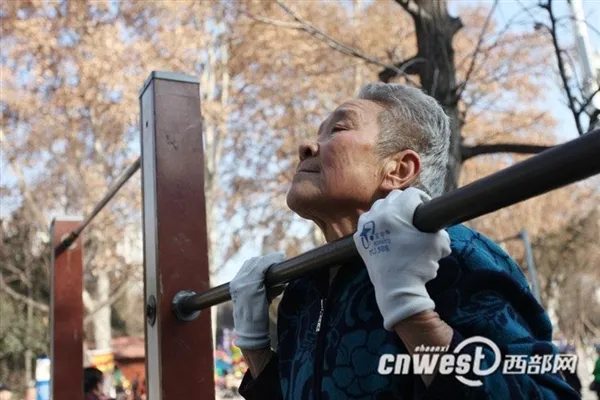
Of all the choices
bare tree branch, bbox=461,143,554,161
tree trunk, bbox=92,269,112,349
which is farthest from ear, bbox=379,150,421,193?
tree trunk, bbox=92,269,112,349

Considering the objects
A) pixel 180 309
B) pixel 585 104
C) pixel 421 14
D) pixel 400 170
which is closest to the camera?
pixel 400 170

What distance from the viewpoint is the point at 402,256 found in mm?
825

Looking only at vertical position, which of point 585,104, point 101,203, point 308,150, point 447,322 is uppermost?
point 585,104

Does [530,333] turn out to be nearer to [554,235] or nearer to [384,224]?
[384,224]

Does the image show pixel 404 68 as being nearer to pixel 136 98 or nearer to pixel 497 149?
pixel 497 149

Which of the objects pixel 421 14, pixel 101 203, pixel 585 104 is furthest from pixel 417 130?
pixel 421 14

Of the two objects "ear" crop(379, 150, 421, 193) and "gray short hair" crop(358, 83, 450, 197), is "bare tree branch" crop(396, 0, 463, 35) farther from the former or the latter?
"ear" crop(379, 150, 421, 193)

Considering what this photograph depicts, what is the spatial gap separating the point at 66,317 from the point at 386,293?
2441 millimetres

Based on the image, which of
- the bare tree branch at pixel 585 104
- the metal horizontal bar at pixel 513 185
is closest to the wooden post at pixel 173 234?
the metal horizontal bar at pixel 513 185

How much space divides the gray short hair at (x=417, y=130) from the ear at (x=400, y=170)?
0.01 meters

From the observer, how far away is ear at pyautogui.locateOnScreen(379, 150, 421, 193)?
1.18 m

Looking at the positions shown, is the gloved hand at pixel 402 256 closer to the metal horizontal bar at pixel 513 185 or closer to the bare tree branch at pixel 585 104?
the metal horizontal bar at pixel 513 185

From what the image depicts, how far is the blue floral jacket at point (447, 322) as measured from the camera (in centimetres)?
86

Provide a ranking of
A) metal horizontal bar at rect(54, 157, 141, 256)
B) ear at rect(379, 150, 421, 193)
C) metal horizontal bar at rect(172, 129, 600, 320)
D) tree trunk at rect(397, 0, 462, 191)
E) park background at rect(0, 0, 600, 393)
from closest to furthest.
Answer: metal horizontal bar at rect(172, 129, 600, 320) < ear at rect(379, 150, 421, 193) < metal horizontal bar at rect(54, 157, 141, 256) < tree trunk at rect(397, 0, 462, 191) < park background at rect(0, 0, 600, 393)
